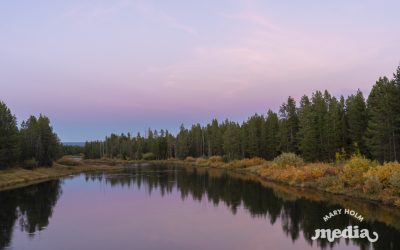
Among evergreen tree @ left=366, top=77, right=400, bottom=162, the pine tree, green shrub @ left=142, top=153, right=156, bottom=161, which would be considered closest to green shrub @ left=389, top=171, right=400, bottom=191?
evergreen tree @ left=366, top=77, right=400, bottom=162

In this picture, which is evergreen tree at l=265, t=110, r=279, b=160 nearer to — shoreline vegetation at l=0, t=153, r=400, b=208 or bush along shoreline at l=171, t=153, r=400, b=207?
shoreline vegetation at l=0, t=153, r=400, b=208

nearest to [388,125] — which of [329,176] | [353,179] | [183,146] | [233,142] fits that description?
[329,176]

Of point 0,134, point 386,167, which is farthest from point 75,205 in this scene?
point 0,134

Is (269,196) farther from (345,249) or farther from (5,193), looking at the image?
(5,193)

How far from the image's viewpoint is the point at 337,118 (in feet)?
231

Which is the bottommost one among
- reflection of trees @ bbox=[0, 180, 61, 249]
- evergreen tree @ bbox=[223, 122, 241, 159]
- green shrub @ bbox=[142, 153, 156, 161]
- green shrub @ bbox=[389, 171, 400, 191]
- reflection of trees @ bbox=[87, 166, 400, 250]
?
reflection of trees @ bbox=[87, 166, 400, 250]

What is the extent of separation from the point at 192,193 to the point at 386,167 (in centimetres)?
2324

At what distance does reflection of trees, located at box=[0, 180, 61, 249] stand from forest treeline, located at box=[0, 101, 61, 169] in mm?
18764

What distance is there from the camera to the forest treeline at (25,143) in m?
71.6

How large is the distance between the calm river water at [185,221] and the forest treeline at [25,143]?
81.2ft

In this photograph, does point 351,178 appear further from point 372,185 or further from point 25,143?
point 25,143

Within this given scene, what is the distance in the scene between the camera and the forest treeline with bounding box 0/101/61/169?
71.6 metres

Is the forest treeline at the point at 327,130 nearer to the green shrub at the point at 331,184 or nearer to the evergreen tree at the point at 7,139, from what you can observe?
the green shrub at the point at 331,184

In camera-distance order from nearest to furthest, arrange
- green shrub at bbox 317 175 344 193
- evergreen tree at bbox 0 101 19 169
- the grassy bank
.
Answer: green shrub at bbox 317 175 344 193, the grassy bank, evergreen tree at bbox 0 101 19 169
